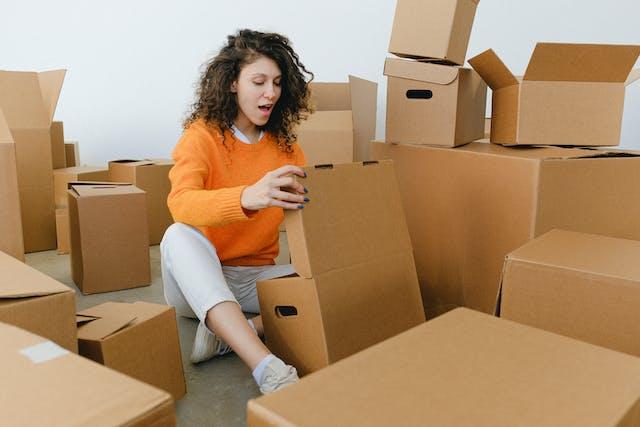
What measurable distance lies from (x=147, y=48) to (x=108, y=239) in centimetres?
149

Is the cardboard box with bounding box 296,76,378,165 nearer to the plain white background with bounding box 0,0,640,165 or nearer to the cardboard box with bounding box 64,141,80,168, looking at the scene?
the plain white background with bounding box 0,0,640,165

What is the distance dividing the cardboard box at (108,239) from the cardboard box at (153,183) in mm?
380

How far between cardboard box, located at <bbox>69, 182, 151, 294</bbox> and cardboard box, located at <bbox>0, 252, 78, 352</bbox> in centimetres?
81

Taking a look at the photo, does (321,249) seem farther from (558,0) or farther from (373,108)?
(558,0)

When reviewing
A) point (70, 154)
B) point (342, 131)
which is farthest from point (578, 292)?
point (70, 154)

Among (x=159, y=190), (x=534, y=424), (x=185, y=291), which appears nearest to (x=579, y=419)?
(x=534, y=424)

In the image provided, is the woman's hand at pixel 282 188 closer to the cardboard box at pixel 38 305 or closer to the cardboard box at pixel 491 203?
the cardboard box at pixel 38 305

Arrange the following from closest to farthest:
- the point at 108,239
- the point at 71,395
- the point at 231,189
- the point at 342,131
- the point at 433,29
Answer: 1. the point at 71,395
2. the point at 231,189
3. the point at 433,29
4. the point at 108,239
5. the point at 342,131

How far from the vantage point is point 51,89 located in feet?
6.84

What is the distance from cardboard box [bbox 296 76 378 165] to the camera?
1977 millimetres

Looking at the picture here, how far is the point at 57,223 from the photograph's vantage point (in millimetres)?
1999

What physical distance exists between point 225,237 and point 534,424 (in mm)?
949

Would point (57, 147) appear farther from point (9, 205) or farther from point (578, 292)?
point (578, 292)

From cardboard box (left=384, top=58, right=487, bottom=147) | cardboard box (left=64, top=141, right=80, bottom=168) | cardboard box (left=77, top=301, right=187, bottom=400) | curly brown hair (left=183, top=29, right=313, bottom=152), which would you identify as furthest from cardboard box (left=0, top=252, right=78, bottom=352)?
cardboard box (left=64, top=141, right=80, bottom=168)
